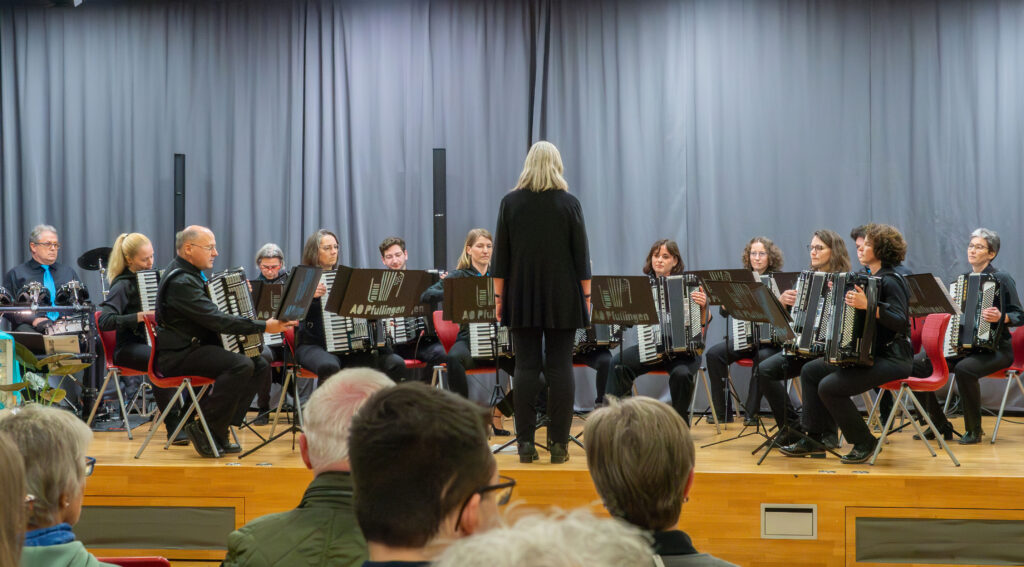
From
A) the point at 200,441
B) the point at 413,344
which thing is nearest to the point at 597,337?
the point at 413,344

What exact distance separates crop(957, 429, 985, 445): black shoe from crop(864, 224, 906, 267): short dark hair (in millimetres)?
1606

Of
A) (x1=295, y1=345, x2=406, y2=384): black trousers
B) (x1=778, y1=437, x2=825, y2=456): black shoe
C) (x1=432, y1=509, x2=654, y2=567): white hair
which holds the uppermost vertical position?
(x1=432, y1=509, x2=654, y2=567): white hair

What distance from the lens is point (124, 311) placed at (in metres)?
6.33

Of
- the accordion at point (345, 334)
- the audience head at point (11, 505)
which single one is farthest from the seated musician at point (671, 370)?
the audience head at point (11, 505)

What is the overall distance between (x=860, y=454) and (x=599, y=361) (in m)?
2.33

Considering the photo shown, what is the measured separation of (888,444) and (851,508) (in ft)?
5.03

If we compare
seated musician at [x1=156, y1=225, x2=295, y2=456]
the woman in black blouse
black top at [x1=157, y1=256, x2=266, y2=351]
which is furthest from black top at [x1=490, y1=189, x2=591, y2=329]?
black top at [x1=157, y1=256, x2=266, y2=351]

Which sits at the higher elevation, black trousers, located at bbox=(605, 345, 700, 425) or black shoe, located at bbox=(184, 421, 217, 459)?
black trousers, located at bbox=(605, 345, 700, 425)

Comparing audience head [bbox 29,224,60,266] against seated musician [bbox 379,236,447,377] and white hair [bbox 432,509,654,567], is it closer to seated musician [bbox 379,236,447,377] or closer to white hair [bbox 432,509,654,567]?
seated musician [bbox 379,236,447,377]

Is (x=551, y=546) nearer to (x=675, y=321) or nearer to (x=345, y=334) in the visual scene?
(x=345, y=334)

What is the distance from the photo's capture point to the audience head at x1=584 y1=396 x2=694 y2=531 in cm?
204

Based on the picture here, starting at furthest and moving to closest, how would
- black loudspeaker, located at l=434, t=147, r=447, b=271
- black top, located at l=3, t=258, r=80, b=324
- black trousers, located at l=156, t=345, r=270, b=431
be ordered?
1. black loudspeaker, located at l=434, t=147, r=447, b=271
2. black top, located at l=3, t=258, r=80, b=324
3. black trousers, located at l=156, t=345, r=270, b=431

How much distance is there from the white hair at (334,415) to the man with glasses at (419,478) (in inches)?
26.3

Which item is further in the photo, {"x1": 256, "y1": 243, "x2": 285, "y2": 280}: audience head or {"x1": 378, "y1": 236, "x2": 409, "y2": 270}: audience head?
{"x1": 256, "y1": 243, "x2": 285, "y2": 280}: audience head
